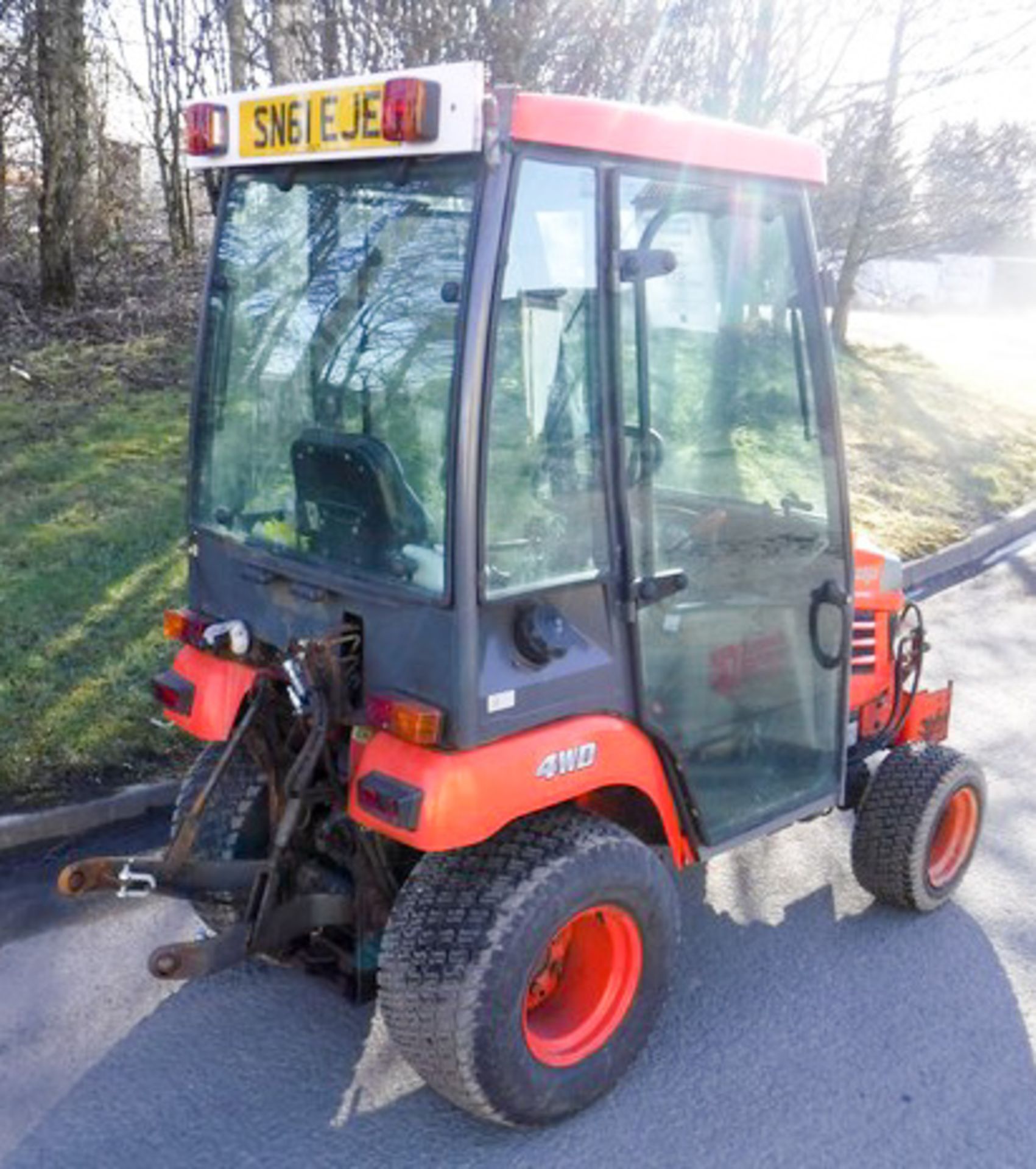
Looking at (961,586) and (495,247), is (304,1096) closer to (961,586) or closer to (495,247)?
(495,247)

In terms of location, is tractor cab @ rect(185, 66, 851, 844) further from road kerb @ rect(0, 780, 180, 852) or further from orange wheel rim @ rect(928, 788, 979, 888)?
road kerb @ rect(0, 780, 180, 852)

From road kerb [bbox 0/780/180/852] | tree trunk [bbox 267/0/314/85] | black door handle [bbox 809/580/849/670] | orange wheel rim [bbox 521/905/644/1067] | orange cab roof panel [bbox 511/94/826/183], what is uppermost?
tree trunk [bbox 267/0/314/85]

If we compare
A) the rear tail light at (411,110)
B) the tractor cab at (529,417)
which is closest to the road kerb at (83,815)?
the tractor cab at (529,417)

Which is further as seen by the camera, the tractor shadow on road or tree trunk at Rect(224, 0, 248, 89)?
tree trunk at Rect(224, 0, 248, 89)

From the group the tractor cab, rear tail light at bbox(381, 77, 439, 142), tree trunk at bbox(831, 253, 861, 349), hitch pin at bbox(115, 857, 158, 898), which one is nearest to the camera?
rear tail light at bbox(381, 77, 439, 142)

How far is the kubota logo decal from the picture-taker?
281cm

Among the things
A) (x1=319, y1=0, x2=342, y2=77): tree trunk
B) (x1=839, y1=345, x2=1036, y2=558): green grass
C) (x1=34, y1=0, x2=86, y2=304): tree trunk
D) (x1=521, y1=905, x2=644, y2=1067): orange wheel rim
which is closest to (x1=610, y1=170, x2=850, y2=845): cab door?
(x1=521, y1=905, x2=644, y2=1067): orange wheel rim

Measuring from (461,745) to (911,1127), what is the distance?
59.2 inches

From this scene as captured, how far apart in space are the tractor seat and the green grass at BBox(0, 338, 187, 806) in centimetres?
196

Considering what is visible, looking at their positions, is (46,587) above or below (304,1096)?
above

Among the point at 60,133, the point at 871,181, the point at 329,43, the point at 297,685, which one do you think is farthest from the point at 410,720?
the point at 871,181

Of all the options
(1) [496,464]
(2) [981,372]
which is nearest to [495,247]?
(1) [496,464]

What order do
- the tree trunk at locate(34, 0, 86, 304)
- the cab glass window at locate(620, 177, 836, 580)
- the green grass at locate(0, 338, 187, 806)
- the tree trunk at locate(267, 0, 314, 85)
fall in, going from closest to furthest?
the cab glass window at locate(620, 177, 836, 580)
the green grass at locate(0, 338, 187, 806)
the tree trunk at locate(267, 0, 314, 85)
the tree trunk at locate(34, 0, 86, 304)

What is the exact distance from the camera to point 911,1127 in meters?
3.05
